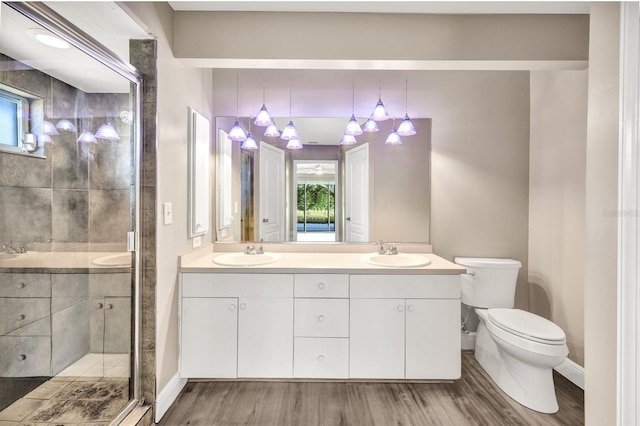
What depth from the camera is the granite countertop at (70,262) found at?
167cm

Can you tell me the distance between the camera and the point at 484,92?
2.51 metres

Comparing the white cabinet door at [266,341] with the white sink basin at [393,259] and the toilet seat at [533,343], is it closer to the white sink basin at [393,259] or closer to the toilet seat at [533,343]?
the white sink basin at [393,259]

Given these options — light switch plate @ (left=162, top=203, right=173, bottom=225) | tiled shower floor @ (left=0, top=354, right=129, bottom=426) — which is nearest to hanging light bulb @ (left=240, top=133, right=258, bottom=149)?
light switch plate @ (left=162, top=203, right=173, bottom=225)

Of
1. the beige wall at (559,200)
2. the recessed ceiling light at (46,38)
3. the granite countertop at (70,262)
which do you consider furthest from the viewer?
the beige wall at (559,200)

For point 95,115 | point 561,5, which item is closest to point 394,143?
point 561,5

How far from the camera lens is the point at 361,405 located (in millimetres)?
1858

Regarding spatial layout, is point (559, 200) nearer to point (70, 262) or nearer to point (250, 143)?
point (250, 143)

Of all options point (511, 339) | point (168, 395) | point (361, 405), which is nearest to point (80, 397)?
point (168, 395)

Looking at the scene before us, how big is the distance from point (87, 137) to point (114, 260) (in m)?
0.78

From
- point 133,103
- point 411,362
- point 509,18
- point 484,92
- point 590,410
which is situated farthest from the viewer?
point 484,92

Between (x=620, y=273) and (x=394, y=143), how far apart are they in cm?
186

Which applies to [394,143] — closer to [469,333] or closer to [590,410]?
[469,333]

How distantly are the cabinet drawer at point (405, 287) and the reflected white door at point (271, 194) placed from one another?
876mm

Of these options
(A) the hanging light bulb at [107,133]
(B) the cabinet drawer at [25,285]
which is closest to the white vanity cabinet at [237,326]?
(B) the cabinet drawer at [25,285]
